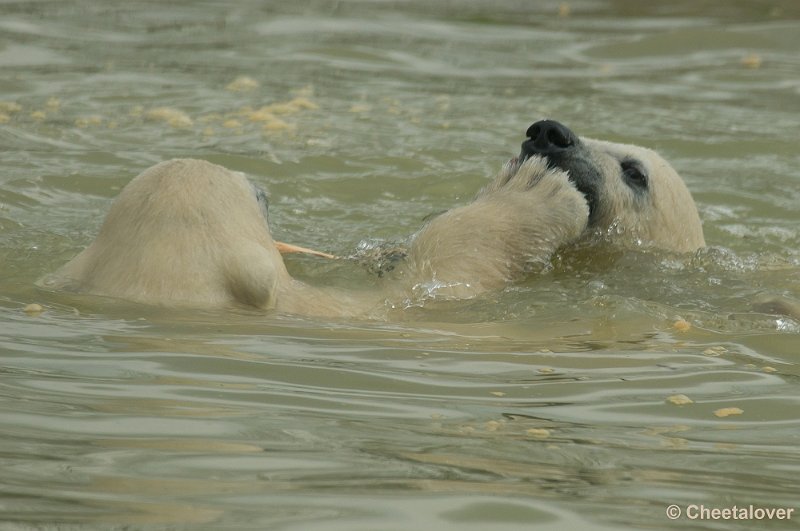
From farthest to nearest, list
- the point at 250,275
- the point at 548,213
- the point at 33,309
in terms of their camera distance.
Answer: the point at 548,213 → the point at 33,309 → the point at 250,275

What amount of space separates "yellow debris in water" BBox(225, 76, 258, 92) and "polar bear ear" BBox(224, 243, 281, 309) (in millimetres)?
5071

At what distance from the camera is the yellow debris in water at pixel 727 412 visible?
4.12 meters

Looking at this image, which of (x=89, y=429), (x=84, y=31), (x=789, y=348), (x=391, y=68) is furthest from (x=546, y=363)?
(x=84, y=31)

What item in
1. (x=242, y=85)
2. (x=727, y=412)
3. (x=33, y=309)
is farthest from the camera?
(x=242, y=85)

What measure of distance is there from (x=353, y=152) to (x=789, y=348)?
3969 millimetres

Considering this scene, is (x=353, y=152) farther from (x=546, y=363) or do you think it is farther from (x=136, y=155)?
(x=546, y=363)

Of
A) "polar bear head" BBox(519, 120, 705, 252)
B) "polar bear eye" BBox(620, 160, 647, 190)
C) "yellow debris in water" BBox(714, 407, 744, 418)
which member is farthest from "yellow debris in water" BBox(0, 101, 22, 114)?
"yellow debris in water" BBox(714, 407, 744, 418)

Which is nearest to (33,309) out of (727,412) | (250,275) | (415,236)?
(250,275)

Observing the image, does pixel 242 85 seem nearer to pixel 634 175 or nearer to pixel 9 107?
pixel 9 107

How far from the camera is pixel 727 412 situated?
415 centimetres

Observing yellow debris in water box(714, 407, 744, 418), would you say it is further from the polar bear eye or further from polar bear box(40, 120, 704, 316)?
the polar bear eye

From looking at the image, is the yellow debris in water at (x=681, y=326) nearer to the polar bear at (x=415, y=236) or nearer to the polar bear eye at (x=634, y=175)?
the polar bear at (x=415, y=236)

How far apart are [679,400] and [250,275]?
1495 millimetres

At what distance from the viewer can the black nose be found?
227 inches
